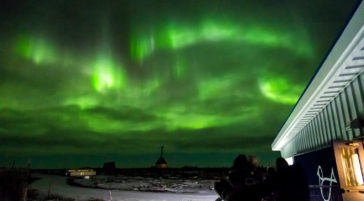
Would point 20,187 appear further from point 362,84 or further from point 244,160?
point 362,84

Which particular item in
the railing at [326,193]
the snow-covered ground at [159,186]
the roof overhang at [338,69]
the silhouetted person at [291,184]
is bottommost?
the snow-covered ground at [159,186]

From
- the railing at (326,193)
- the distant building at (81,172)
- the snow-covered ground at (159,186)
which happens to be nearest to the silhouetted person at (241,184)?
the railing at (326,193)

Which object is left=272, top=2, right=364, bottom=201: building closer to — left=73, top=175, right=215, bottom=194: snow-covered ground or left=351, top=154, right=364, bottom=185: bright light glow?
left=351, top=154, right=364, bottom=185: bright light glow

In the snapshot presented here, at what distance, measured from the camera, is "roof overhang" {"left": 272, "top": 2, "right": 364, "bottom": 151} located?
3545mm

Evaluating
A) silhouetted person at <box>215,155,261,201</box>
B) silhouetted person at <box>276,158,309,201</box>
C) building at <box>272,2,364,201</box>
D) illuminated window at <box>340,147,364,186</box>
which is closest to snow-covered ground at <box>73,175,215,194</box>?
building at <box>272,2,364,201</box>

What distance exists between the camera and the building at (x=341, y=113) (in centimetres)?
406

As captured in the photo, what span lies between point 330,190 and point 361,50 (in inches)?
147

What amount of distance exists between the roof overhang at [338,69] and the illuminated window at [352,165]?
4.83 feet

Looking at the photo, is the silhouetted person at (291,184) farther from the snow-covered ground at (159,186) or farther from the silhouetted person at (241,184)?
the snow-covered ground at (159,186)

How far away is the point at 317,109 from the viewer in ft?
24.7

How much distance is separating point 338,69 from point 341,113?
1904 millimetres

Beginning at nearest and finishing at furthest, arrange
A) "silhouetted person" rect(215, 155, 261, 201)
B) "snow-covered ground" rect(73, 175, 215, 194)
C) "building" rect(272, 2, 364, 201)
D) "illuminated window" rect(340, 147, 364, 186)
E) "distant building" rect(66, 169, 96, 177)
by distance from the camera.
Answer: "silhouetted person" rect(215, 155, 261, 201)
"building" rect(272, 2, 364, 201)
"illuminated window" rect(340, 147, 364, 186)
"snow-covered ground" rect(73, 175, 215, 194)
"distant building" rect(66, 169, 96, 177)

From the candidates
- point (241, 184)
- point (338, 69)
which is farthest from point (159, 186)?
point (241, 184)

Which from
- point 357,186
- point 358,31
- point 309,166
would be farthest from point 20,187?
point 358,31
